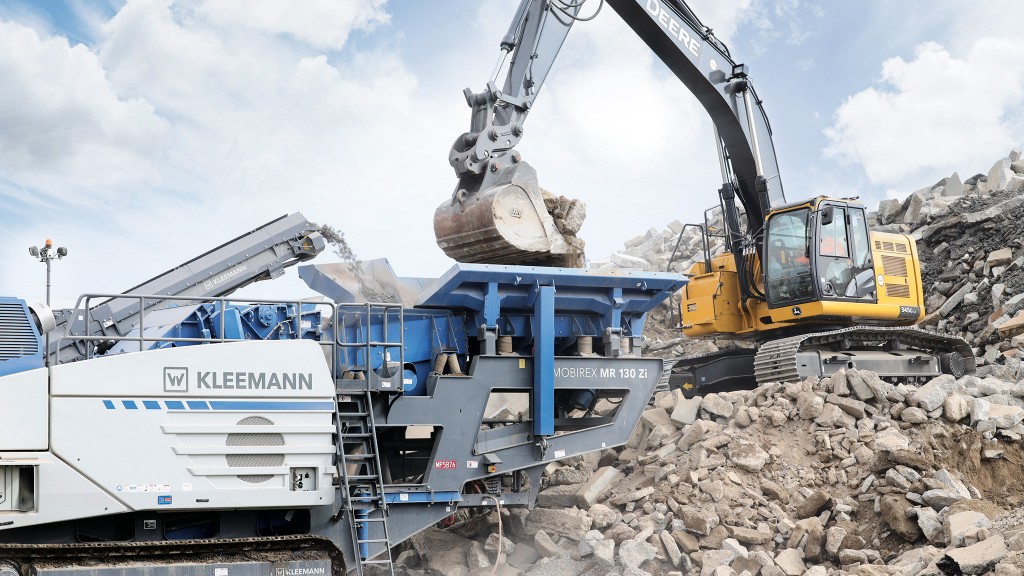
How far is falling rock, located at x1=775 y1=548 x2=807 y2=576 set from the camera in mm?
7395

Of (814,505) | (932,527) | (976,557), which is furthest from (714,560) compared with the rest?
(976,557)

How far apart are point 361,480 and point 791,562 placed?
3.35 meters

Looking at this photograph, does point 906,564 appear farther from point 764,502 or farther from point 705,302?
point 705,302

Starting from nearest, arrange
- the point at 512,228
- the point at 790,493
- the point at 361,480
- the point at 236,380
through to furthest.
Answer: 1. the point at 236,380
2. the point at 361,480
3. the point at 512,228
4. the point at 790,493

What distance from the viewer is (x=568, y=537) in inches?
323

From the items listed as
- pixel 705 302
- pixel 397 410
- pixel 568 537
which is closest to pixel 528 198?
pixel 397 410

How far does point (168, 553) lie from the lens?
645 centimetres

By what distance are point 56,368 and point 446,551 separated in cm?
359

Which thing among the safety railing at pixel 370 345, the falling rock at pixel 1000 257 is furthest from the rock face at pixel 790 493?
the falling rock at pixel 1000 257

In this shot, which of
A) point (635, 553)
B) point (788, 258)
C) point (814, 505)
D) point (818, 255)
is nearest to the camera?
point (635, 553)

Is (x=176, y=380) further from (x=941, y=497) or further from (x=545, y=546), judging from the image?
(x=941, y=497)

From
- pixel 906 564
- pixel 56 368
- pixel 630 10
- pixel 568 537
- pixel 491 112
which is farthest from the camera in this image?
pixel 630 10

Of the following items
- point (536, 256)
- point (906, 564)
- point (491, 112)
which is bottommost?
point (906, 564)

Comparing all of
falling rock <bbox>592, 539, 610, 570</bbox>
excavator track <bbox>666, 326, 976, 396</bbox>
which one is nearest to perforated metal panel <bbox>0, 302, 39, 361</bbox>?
falling rock <bbox>592, 539, 610, 570</bbox>
